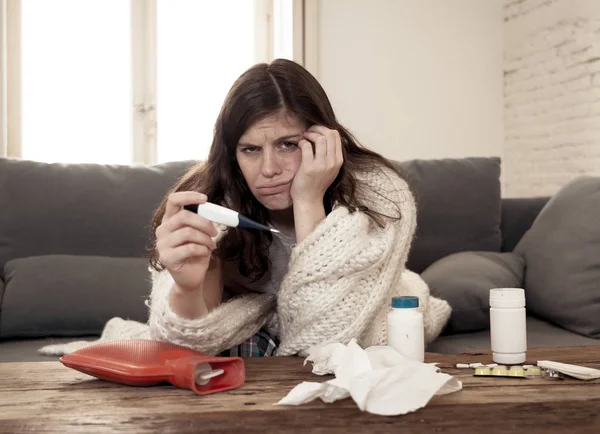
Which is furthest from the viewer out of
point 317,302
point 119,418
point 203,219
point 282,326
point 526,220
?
point 526,220

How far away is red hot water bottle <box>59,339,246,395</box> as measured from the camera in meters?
1.05

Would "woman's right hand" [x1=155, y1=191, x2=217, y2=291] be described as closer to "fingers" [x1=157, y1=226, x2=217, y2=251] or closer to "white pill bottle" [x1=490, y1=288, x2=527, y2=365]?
"fingers" [x1=157, y1=226, x2=217, y2=251]

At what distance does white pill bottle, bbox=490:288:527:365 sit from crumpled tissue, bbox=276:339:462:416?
21 centimetres

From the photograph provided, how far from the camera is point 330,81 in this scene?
450 centimetres

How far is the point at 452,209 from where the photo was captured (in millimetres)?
2502

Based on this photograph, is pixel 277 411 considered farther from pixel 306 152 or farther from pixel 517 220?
pixel 517 220

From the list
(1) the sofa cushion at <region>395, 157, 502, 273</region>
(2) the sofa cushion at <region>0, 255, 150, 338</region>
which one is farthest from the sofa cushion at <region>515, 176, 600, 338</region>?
(2) the sofa cushion at <region>0, 255, 150, 338</region>

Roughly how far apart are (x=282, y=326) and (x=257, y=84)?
1.60 ft

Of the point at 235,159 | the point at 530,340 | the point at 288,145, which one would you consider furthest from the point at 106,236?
the point at 530,340

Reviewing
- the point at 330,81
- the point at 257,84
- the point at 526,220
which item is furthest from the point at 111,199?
the point at 330,81

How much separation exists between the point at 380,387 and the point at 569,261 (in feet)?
4.43

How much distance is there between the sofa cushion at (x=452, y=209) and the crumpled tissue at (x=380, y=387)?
1450 mm

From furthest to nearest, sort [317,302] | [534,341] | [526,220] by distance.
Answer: [526,220], [534,341], [317,302]

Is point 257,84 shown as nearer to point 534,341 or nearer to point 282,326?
point 282,326
